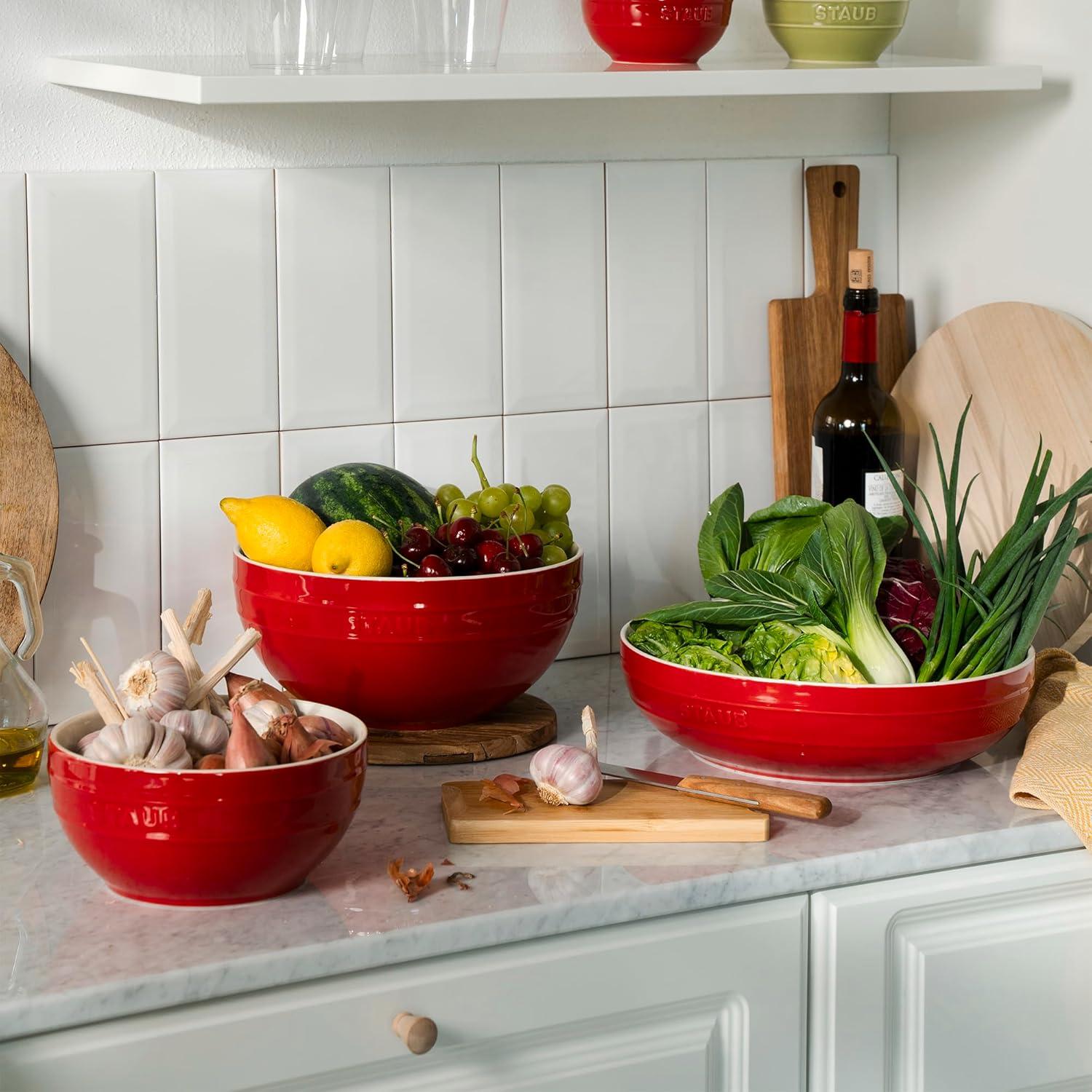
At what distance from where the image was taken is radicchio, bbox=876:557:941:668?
1308 mm

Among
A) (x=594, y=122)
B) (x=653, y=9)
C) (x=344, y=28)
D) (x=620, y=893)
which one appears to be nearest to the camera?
(x=620, y=893)

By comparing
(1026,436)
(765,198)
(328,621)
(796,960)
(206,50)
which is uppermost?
(206,50)

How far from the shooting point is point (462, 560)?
51.8 inches

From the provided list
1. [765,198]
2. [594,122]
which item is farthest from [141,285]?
[765,198]

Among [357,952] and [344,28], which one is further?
[344,28]

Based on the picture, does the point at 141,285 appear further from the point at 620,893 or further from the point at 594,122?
the point at 620,893

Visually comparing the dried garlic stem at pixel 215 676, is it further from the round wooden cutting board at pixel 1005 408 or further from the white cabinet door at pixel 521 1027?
the round wooden cutting board at pixel 1005 408

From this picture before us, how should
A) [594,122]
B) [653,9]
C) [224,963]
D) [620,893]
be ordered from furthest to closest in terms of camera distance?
[594,122] → [653,9] → [620,893] → [224,963]

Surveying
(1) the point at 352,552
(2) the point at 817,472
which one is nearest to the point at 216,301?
(1) the point at 352,552

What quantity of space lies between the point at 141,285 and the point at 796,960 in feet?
2.80

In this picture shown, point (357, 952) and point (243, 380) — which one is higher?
point (243, 380)

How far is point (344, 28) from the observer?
49.2 inches

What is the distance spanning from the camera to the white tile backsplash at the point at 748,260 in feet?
5.52

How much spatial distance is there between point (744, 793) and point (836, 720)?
95 mm
